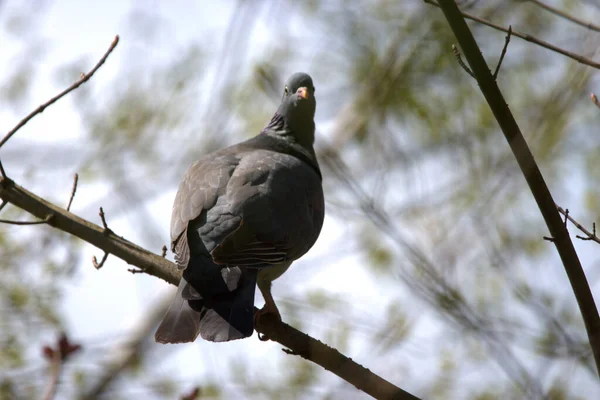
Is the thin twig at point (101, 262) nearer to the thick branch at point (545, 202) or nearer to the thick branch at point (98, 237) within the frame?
the thick branch at point (98, 237)

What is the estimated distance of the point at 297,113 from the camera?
4.96 meters

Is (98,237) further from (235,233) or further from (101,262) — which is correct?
(235,233)

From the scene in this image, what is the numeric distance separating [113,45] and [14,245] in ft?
12.4

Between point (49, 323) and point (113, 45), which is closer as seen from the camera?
point (113, 45)

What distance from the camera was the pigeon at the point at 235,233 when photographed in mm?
3236

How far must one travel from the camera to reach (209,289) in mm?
3311

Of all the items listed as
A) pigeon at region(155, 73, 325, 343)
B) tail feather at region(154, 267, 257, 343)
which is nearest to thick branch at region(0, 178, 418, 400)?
pigeon at region(155, 73, 325, 343)

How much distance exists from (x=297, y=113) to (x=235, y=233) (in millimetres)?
1715

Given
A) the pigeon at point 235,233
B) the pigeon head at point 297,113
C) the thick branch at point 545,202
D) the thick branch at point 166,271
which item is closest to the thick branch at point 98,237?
the thick branch at point 166,271

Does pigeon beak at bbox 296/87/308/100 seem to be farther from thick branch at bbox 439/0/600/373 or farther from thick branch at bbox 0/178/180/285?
thick branch at bbox 439/0/600/373

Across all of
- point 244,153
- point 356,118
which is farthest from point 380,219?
point 356,118

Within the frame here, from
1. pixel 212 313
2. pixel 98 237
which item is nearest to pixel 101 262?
pixel 98 237

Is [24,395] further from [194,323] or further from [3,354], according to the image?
[194,323]

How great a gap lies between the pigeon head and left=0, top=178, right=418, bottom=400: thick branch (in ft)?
5.59
